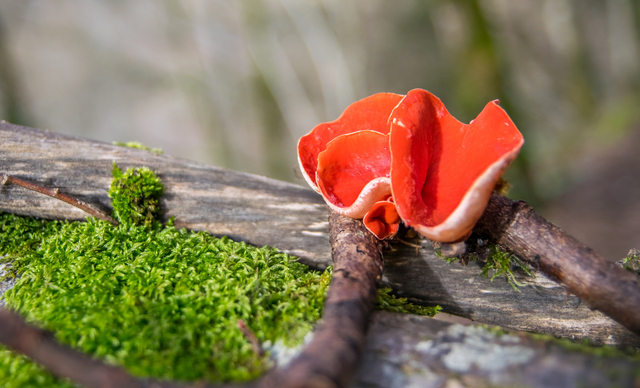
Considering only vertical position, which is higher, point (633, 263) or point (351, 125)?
point (351, 125)

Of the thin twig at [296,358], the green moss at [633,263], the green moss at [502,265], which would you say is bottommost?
the thin twig at [296,358]

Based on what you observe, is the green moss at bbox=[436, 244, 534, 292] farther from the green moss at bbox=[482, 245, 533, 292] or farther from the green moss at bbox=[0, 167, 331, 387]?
the green moss at bbox=[0, 167, 331, 387]

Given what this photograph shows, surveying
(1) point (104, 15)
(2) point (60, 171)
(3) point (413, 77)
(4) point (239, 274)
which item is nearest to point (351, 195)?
(4) point (239, 274)

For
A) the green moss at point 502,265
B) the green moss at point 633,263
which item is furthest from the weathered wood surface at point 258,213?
the green moss at point 633,263

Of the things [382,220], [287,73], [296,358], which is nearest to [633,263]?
[382,220]

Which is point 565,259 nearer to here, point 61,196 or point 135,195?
point 135,195

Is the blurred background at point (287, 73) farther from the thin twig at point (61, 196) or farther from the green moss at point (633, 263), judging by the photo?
the thin twig at point (61, 196)
